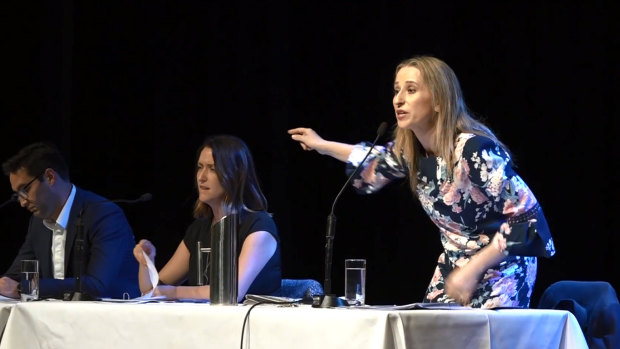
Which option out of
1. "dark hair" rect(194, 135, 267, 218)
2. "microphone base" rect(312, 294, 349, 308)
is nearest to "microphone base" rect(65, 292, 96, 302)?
"microphone base" rect(312, 294, 349, 308)

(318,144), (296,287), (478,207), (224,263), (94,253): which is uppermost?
(318,144)

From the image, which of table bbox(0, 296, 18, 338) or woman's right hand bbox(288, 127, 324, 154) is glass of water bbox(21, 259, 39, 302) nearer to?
table bbox(0, 296, 18, 338)

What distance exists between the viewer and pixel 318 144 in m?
3.21

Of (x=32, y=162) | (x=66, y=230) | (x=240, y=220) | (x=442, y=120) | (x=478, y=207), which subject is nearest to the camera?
(x=478, y=207)

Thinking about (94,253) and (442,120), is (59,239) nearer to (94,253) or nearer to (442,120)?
(94,253)

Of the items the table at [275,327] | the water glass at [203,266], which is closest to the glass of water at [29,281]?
the table at [275,327]

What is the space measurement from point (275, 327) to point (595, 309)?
121 cm

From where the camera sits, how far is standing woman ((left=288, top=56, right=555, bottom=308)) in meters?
2.72

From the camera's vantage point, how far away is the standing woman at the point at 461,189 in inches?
107

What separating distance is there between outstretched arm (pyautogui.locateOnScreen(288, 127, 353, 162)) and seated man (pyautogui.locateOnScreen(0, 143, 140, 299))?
0.99m

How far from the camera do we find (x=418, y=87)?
303cm

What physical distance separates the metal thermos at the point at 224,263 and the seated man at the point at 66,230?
1.16m

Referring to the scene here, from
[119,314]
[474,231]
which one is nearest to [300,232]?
[474,231]

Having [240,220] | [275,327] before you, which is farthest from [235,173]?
[275,327]
